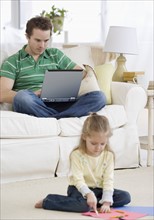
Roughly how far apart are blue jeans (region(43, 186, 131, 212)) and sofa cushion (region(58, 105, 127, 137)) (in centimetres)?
93

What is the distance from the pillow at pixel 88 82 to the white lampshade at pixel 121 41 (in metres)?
0.44

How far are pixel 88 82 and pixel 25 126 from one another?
0.70 meters

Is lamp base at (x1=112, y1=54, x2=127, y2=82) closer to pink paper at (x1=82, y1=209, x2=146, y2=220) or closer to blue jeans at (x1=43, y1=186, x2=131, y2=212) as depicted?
blue jeans at (x1=43, y1=186, x2=131, y2=212)

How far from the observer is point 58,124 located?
404cm

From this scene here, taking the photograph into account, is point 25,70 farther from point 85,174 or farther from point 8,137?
point 85,174

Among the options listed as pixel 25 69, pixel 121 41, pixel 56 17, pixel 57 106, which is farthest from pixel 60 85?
pixel 56 17

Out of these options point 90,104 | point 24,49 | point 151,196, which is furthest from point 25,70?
point 151,196

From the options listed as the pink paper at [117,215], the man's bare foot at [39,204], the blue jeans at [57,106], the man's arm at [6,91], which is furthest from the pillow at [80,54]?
the pink paper at [117,215]

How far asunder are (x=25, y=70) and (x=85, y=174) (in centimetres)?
142

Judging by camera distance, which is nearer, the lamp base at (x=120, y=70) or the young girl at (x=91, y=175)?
the young girl at (x=91, y=175)

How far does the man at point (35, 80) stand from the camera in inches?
163

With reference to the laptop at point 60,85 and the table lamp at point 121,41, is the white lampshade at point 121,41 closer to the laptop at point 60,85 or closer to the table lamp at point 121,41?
the table lamp at point 121,41

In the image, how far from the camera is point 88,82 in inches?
172

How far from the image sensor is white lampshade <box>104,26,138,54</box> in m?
4.83
